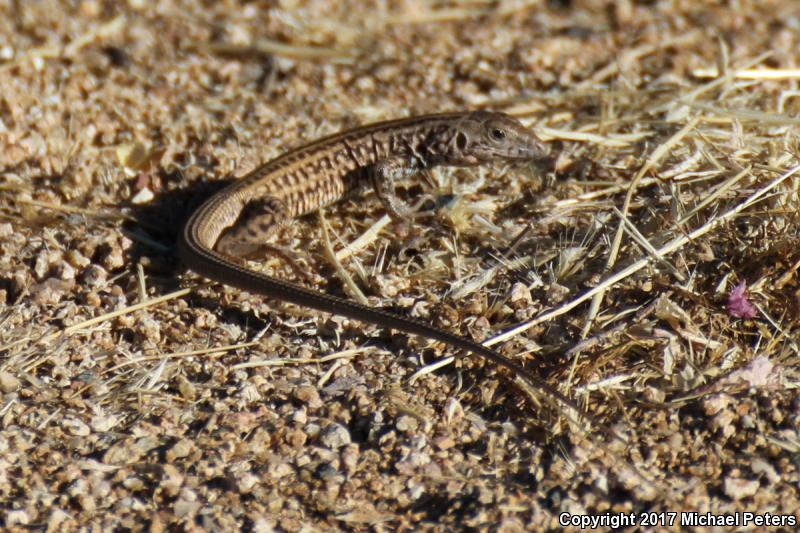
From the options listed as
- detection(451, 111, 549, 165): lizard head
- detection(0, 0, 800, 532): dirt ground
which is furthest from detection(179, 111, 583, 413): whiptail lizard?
detection(0, 0, 800, 532): dirt ground

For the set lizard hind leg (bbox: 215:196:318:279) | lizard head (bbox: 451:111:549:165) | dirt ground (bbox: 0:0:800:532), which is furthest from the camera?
lizard head (bbox: 451:111:549:165)

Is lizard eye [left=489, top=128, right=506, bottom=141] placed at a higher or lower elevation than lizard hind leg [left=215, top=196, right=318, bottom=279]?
higher

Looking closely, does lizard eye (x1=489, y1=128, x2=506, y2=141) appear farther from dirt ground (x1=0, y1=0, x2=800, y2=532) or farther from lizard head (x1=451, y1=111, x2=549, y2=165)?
dirt ground (x1=0, y1=0, x2=800, y2=532)

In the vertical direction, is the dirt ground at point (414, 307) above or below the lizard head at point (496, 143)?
below

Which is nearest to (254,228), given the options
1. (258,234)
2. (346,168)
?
(258,234)

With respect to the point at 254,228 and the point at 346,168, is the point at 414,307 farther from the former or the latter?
the point at 346,168

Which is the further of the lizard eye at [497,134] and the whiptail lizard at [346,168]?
the lizard eye at [497,134]

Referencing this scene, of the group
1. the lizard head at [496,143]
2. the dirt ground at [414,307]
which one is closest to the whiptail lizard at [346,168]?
the lizard head at [496,143]

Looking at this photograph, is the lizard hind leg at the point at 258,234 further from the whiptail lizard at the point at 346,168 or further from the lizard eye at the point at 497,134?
the lizard eye at the point at 497,134

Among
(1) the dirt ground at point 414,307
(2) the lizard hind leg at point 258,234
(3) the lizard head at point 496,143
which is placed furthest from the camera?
(3) the lizard head at point 496,143
